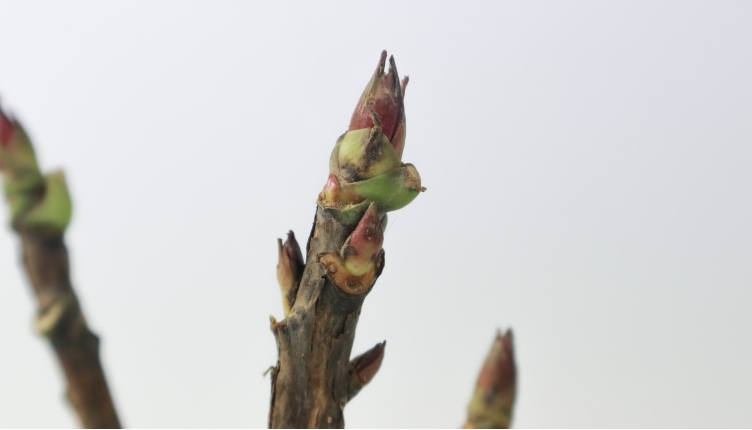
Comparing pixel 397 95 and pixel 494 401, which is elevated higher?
pixel 397 95

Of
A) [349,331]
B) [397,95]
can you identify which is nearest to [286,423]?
[349,331]

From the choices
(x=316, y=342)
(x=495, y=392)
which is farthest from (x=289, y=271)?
(x=495, y=392)

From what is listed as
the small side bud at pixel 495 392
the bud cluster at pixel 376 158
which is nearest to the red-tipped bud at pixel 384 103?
the bud cluster at pixel 376 158

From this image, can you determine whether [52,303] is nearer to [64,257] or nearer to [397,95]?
[64,257]

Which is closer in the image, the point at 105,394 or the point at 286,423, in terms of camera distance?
the point at 105,394

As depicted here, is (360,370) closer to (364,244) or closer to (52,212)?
(364,244)

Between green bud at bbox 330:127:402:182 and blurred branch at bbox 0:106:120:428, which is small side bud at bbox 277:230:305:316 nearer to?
green bud at bbox 330:127:402:182
